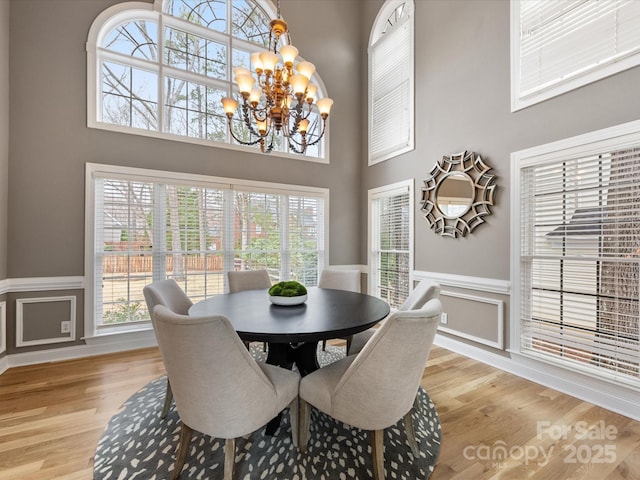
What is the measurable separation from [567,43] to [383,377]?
10.1 feet

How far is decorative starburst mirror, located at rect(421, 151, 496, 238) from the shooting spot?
10.0 ft

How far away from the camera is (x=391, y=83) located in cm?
434

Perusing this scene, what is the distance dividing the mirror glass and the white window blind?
529mm

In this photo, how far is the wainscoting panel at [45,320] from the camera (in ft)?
9.67

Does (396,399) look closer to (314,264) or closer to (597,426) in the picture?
(597,426)

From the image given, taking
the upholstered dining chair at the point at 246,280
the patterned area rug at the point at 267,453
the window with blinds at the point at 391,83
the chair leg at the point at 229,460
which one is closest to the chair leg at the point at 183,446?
the patterned area rug at the point at 267,453

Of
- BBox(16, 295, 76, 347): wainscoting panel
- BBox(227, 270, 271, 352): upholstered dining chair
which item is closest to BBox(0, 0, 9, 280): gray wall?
BBox(16, 295, 76, 347): wainscoting panel

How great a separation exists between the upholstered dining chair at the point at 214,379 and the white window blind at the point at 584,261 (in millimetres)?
2470

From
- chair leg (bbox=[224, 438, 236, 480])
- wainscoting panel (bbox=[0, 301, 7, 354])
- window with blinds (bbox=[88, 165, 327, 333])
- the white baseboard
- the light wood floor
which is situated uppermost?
window with blinds (bbox=[88, 165, 327, 333])

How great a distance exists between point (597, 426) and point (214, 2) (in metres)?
5.75

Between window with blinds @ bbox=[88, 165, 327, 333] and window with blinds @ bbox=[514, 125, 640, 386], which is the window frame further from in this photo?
window with blinds @ bbox=[514, 125, 640, 386]

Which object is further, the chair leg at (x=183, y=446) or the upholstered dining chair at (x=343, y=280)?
the upholstered dining chair at (x=343, y=280)

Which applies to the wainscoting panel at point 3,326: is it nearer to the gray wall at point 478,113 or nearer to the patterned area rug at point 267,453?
the patterned area rug at point 267,453

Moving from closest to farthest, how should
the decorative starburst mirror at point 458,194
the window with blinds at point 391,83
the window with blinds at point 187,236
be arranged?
the decorative starburst mirror at point 458,194 < the window with blinds at point 187,236 < the window with blinds at point 391,83
